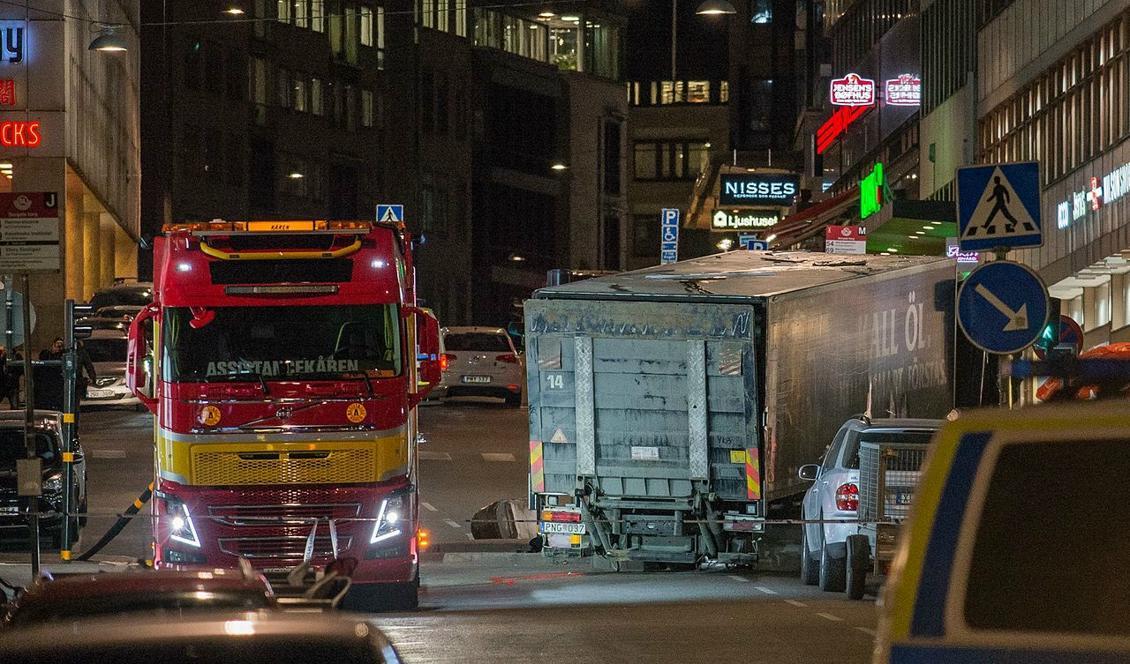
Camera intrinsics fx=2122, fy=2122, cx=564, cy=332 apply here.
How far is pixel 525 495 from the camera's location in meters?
31.4

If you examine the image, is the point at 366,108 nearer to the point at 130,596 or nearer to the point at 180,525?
the point at 180,525

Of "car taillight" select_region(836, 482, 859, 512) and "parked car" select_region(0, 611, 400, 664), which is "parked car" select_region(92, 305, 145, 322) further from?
"parked car" select_region(0, 611, 400, 664)

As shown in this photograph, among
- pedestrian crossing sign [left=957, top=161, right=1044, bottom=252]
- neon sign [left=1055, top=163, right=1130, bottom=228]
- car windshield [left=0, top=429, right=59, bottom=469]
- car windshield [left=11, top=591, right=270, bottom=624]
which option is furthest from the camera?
neon sign [left=1055, top=163, right=1130, bottom=228]

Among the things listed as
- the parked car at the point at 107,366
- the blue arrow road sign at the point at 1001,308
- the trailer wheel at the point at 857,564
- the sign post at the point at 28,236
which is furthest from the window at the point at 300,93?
the blue arrow road sign at the point at 1001,308

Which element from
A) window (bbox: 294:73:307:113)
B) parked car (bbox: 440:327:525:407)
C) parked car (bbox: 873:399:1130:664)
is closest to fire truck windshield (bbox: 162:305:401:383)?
parked car (bbox: 873:399:1130:664)

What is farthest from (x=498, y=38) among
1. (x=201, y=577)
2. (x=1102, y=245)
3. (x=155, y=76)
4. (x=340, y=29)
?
(x=201, y=577)

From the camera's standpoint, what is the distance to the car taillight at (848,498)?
1955 centimetres

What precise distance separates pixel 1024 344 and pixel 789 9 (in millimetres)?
108048

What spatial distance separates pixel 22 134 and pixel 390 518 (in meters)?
37.5

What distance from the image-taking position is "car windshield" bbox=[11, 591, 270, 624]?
6.49 metres

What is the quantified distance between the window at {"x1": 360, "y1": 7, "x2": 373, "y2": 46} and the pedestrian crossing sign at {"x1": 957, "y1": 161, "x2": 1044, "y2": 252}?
69185mm

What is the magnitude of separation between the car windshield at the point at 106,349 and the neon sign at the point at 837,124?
95.5 feet

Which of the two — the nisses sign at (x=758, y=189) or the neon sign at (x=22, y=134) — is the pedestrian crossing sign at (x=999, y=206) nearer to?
the neon sign at (x=22, y=134)

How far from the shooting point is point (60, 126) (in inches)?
2083
